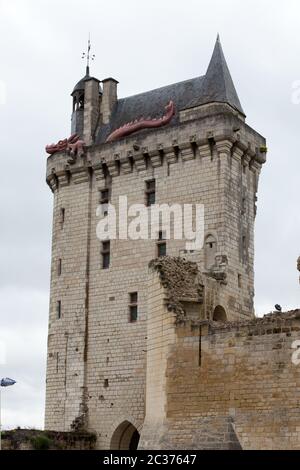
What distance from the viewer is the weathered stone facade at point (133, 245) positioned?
3144cm

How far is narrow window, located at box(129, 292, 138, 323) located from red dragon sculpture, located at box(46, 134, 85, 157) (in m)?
6.44

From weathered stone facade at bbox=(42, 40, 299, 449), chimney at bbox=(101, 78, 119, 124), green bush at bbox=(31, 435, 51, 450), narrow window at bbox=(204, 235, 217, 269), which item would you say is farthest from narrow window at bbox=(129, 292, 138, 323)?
chimney at bbox=(101, 78, 119, 124)

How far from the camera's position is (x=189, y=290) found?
27.5 m

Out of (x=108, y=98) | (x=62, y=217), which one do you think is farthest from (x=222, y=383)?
(x=108, y=98)

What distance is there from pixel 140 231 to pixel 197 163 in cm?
333

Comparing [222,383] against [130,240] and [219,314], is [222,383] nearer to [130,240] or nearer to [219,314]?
[219,314]

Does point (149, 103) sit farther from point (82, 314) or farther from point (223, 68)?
point (82, 314)

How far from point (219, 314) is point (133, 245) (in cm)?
505

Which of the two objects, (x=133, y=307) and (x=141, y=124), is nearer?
(x=133, y=307)

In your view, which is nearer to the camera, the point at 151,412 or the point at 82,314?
the point at 151,412

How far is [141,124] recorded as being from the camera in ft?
113

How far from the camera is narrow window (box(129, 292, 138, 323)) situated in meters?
32.9
